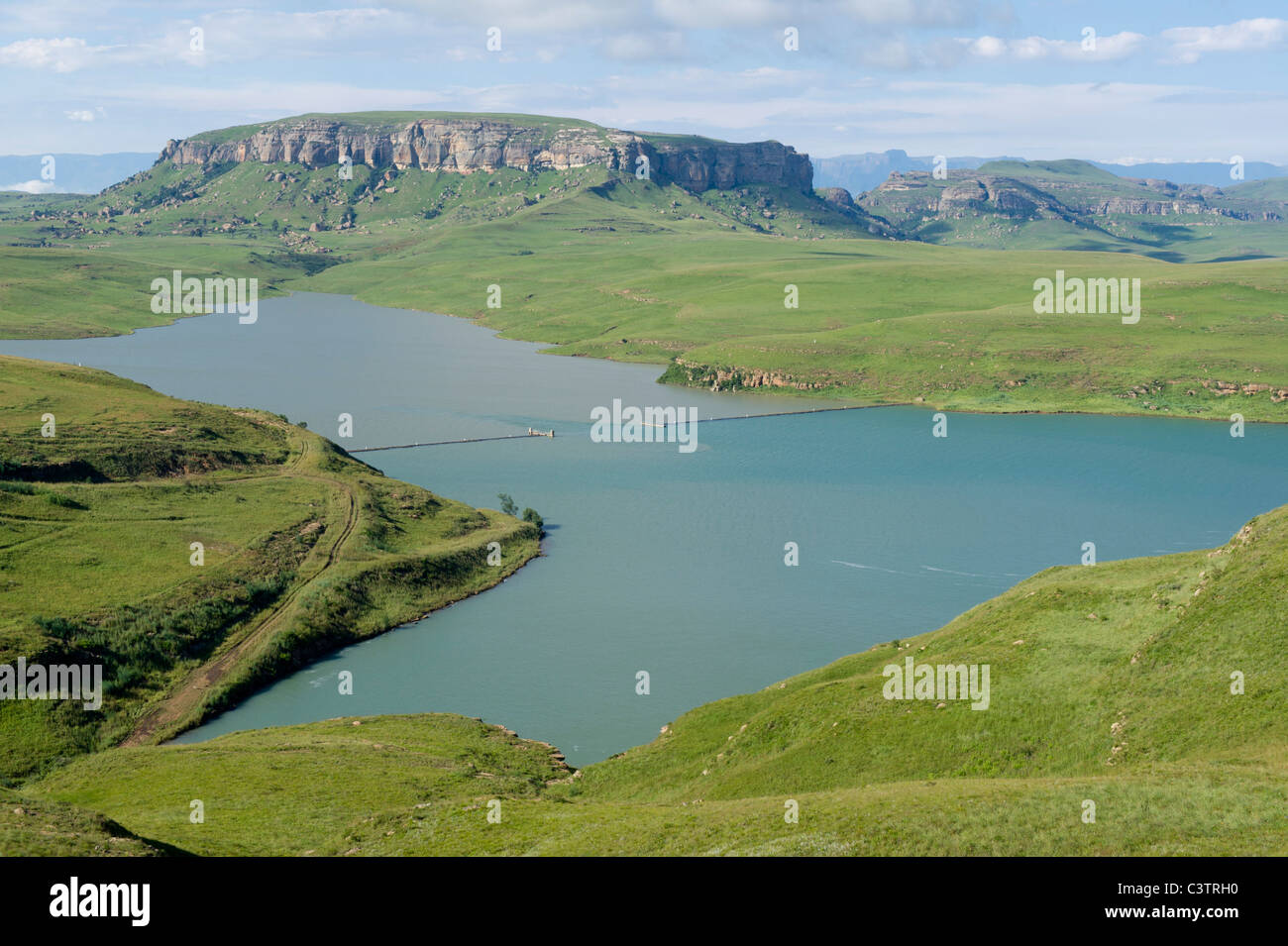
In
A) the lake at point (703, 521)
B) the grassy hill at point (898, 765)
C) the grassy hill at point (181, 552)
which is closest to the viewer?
the grassy hill at point (898, 765)

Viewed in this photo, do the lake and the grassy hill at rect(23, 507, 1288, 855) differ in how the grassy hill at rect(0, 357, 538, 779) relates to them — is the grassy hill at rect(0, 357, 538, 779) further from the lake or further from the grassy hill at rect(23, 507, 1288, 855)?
the grassy hill at rect(23, 507, 1288, 855)

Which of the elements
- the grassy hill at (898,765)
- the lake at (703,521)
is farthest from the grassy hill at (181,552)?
the grassy hill at (898,765)

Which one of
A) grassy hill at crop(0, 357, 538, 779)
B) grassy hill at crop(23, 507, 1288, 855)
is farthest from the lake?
grassy hill at crop(23, 507, 1288, 855)

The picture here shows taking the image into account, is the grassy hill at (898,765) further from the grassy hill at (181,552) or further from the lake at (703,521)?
the grassy hill at (181,552)

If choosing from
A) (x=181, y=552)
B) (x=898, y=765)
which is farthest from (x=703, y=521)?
(x=898, y=765)
